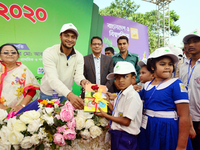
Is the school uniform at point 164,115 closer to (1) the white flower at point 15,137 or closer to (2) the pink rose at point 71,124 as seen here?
(2) the pink rose at point 71,124

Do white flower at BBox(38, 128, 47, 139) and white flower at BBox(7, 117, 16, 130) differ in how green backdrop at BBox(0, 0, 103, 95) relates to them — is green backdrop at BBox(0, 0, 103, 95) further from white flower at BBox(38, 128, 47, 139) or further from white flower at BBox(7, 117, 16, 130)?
white flower at BBox(38, 128, 47, 139)

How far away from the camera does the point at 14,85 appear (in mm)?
2354

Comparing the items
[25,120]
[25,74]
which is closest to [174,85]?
[25,120]

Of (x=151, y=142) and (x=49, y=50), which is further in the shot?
(x=49, y=50)

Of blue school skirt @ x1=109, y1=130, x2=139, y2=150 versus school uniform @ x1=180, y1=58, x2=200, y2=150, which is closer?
blue school skirt @ x1=109, y1=130, x2=139, y2=150

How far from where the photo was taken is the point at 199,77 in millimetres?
1946

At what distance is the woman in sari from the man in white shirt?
1.21 meters

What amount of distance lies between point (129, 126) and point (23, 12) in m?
4.76

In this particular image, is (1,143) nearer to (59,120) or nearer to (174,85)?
(59,120)

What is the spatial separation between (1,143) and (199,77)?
232cm

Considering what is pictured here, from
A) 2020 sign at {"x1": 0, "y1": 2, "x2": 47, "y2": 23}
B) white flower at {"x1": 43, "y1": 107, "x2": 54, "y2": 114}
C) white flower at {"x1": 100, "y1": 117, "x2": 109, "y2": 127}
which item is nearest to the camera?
white flower at {"x1": 43, "y1": 107, "x2": 54, "y2": 114}

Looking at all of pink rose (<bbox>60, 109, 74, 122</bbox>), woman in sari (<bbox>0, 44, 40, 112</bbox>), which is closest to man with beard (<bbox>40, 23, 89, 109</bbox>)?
woman in sari (<bbox>0, 44, 40, 112</bbox>)

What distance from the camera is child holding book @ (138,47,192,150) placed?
149 centimetres

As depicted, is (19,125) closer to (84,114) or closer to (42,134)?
(42,134)
